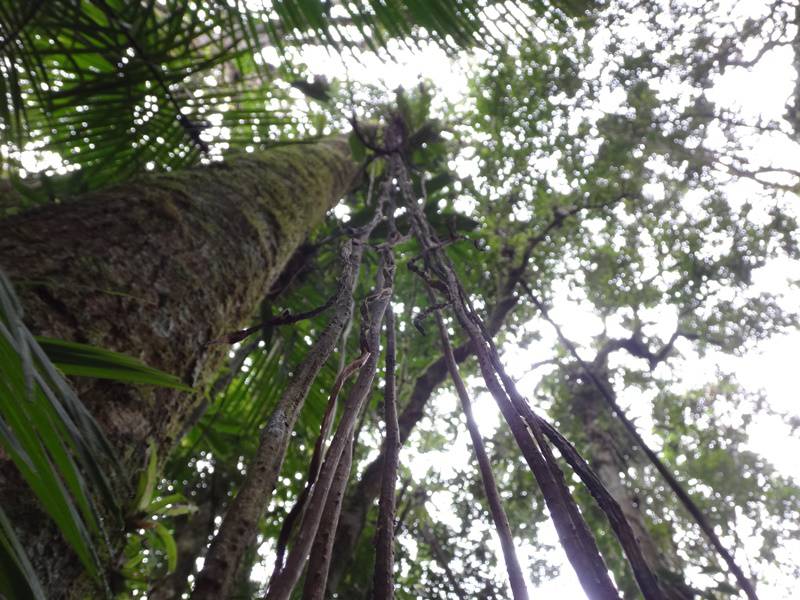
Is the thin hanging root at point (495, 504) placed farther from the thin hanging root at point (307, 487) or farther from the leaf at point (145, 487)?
the leaf at point (145, 487)

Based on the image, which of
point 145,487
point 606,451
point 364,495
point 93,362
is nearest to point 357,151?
point 364,495

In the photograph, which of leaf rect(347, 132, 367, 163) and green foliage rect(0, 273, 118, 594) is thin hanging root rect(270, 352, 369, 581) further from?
leaf rect(347, 132, 367, 163)

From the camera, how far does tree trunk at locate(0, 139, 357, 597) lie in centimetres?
90

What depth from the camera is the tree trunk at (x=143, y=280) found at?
0.90m

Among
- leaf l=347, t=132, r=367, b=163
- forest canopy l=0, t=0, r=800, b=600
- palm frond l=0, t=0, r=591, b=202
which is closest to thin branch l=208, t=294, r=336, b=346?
forest canopy l=0, t=0, r=800, b=600

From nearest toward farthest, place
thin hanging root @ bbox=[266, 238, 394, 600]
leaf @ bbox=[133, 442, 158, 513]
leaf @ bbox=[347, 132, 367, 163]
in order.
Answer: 1. thin hanging root @ bbox=[266, 238, 394, 600]
2. leaf @ bbox=[133, 442, 158, 513]
3. leaf @ bbox=[347, 132, 367, 163]

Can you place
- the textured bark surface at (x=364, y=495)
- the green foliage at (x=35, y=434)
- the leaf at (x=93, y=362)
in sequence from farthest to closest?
the textured bark surface at (x=364, y=495) → the leaf at (x=93, y=362) → the green foliage at (x=35, y=434)

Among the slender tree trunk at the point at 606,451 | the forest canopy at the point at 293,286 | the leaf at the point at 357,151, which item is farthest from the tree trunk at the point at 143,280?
the slender tree trunk at the point at 606,451

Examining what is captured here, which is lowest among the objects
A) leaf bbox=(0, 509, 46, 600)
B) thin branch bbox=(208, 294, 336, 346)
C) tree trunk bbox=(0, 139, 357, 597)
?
leaf bbox=(0, 509, 46, 600)

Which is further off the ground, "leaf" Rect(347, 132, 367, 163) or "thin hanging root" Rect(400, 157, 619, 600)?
"leaf" Rect(347, 132, 367, 163)

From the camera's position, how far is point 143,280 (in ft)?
3.66

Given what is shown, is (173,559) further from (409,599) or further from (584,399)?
(584,399)

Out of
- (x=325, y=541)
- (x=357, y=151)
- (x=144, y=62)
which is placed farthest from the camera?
(x=357, y=151)

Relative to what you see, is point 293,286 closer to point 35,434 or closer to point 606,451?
point 35,434
